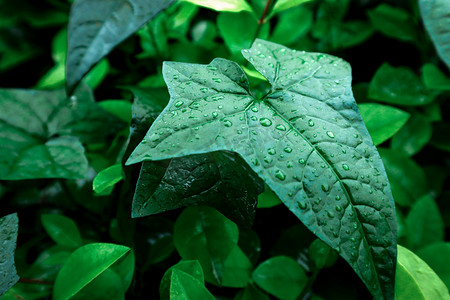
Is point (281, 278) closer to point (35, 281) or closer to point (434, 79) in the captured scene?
point (35, 281)

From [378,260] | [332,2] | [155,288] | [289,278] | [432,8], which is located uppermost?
[432,8]

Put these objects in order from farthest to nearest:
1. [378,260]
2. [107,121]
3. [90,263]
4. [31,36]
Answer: [31,36] → [107,121] → [90,263] → [378,260]

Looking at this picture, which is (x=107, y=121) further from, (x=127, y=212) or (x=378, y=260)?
(x=378, y=260)

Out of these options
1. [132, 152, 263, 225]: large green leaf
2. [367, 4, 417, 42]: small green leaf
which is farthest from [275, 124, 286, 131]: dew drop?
[367, 4, 417, 42]: small green leaf

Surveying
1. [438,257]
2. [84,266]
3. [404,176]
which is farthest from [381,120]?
[84,266]

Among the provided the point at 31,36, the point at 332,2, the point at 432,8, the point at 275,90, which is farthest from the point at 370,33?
the point at 31,36

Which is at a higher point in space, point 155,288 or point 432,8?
point 432,8

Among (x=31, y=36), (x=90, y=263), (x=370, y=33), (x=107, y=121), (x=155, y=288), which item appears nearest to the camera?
(x=90, y=263)

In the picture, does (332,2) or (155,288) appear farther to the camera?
(332,2)
